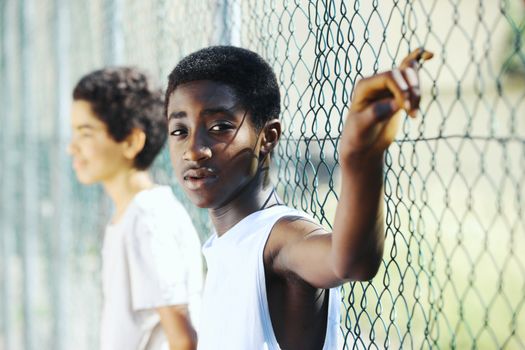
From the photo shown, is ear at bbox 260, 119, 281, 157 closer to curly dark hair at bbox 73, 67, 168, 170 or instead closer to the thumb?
the thumb

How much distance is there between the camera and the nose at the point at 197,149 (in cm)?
168

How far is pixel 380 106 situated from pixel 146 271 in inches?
57.2

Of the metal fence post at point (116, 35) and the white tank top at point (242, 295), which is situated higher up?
the metal fence post at point (116, 35)

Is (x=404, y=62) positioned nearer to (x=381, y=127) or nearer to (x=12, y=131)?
(x=381, y=127)

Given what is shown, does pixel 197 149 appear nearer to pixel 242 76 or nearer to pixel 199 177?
pixel 199 177

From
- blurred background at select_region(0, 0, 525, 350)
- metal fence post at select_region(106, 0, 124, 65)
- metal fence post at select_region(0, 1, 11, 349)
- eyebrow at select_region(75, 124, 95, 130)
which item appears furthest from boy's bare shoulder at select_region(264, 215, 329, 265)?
metal fence post at select_region(0, 1, 11, 349)

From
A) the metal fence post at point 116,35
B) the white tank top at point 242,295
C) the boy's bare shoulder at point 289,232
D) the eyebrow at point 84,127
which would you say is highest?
the metal fence post at point 116,35

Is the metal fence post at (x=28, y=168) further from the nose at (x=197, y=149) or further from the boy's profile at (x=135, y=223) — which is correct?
the nose at (x=197, y=149)

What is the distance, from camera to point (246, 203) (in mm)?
1722

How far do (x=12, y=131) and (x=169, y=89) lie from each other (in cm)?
441

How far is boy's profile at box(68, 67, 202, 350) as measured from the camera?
7.81 feet

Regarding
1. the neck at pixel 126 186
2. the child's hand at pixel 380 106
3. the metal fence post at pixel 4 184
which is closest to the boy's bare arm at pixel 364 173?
the child's hand at pixel 380 106

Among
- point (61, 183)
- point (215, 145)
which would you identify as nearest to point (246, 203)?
point (215, 145)

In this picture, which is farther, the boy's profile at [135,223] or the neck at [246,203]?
the boy's profile at [135,223]
